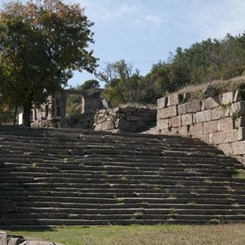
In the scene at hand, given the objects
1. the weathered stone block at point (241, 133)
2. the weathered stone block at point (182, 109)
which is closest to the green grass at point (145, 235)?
the weathered stone block at point (241, 133)

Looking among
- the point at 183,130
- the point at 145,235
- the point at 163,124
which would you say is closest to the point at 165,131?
the point at 163,124

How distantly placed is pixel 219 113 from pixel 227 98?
1.93 ft

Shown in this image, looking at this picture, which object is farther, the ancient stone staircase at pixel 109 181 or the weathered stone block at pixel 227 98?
the weathered stone block at pixel 227 98

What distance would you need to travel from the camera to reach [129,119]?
22672mm

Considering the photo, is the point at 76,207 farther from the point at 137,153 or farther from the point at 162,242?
the point at 137,153

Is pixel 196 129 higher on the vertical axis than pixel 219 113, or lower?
lower

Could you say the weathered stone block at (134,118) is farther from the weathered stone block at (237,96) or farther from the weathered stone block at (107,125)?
the weathered stone block at (237,96)

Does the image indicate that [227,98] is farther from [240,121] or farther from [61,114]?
[61,114]

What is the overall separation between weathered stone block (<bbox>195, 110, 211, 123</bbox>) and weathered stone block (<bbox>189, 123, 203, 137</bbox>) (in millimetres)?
169

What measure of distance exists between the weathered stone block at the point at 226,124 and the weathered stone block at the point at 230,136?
0.41 feet

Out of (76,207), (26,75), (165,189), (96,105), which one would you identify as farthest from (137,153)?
(96,105)

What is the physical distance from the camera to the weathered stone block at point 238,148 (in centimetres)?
1641

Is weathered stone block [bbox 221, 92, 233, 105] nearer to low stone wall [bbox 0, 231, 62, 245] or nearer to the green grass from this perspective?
the green grass

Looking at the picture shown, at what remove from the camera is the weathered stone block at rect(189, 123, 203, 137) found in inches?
738
